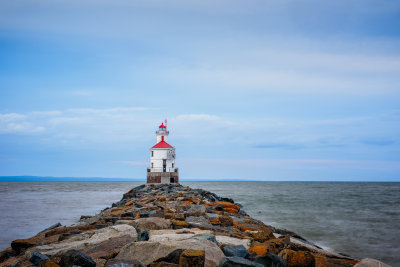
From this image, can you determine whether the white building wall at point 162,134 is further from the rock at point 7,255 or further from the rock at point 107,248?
the rock at point 107,248

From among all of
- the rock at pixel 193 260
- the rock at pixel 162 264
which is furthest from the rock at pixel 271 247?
the rock at pixel 162 264

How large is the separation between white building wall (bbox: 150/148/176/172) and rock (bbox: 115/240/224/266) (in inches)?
1076

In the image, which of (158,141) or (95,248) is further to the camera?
(158,141)

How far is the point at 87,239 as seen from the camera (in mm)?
5309

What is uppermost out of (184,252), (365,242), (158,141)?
(158,141)

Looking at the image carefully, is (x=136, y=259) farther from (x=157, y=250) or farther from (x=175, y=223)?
(x=175, y=223)

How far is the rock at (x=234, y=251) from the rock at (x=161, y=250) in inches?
6.0

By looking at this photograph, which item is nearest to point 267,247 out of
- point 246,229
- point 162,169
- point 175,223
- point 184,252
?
point 184,252

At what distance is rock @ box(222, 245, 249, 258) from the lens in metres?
3.94

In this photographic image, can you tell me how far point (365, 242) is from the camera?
38.4 feet

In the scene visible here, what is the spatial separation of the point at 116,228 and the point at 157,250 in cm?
168

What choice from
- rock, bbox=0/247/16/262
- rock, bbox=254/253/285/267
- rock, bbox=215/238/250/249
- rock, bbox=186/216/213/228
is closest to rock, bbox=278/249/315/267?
rock, bbox=254/253/285/267

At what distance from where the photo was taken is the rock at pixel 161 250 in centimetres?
374

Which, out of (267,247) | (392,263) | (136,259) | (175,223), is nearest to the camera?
(136,259)
